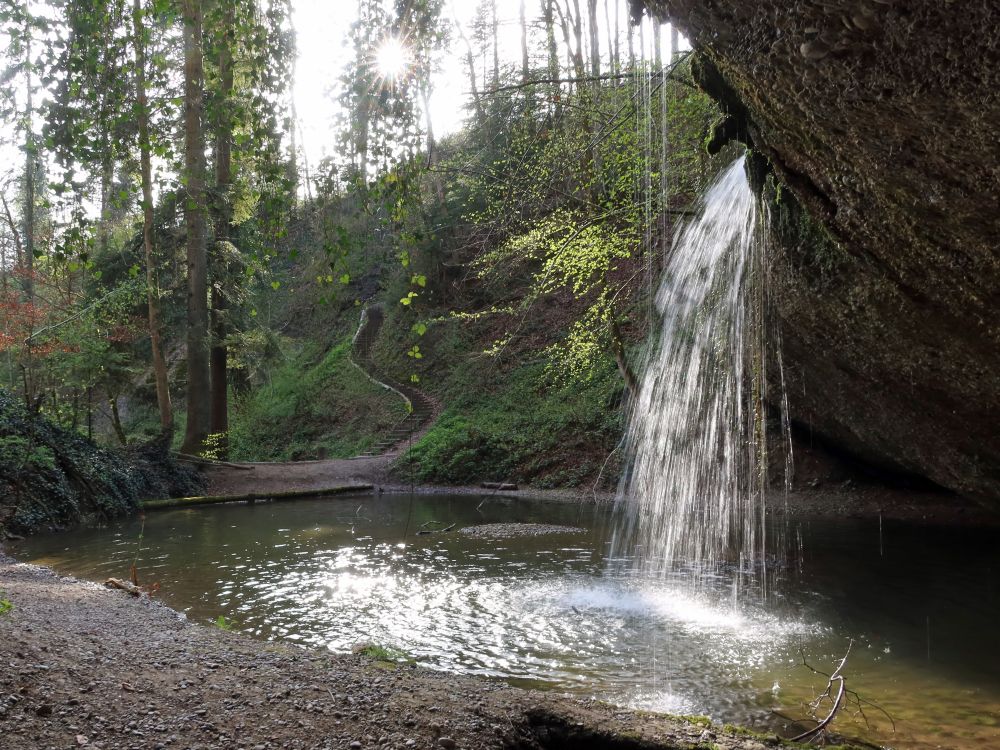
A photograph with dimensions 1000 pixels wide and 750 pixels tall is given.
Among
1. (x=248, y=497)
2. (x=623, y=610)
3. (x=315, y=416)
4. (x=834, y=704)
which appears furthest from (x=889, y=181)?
(x=315, y=416)

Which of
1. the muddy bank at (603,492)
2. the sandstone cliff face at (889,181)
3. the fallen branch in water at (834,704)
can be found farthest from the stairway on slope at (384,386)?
the fallen branch in water at (834,704)

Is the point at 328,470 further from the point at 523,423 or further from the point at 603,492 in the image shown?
the point at 603,492

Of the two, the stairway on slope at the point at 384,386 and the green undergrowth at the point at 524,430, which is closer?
the green undergrowth at the point at 524,430

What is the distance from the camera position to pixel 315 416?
2773 cm

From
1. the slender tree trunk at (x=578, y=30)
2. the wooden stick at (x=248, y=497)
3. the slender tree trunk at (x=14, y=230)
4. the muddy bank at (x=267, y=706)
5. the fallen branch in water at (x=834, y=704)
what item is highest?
the slender tree trunk at (x=578, y=30)

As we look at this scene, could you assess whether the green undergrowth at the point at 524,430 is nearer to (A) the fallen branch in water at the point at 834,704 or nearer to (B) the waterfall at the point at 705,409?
(B) the waterfall at the point at 705,409

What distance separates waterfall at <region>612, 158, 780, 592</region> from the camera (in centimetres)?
795

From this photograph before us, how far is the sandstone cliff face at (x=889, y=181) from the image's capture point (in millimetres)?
2980

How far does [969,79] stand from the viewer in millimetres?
2896

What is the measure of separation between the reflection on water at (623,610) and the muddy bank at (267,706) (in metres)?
1.14

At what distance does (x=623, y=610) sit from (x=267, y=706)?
411 centimetres

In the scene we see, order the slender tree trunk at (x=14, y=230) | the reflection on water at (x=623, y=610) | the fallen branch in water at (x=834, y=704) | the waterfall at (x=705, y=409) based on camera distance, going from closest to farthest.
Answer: the fallen branch in water at (x=834, y=704)
the reflection on water at (x=623, y=610)
the waterfall at (x=705, y=409)
the slender tree trunk at (x=14, y=230)

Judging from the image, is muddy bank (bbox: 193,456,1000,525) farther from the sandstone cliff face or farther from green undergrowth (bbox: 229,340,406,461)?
green undergrowth (bbox: 229,340,406,461)

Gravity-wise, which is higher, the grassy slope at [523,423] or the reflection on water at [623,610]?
the grassy slope at [523,423]
